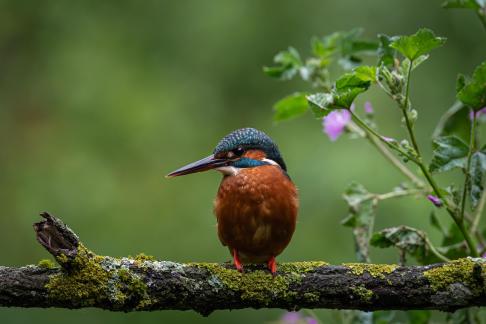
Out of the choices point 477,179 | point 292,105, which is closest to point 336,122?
point 292,105

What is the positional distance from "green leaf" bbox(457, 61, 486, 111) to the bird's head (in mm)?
1116

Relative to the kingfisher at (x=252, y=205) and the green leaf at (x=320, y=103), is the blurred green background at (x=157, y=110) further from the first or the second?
the green leaf at (x=320, y=103)

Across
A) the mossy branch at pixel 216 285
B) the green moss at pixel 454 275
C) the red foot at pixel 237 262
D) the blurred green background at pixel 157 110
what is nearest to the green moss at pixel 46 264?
the mossy branch at pixel 216 285

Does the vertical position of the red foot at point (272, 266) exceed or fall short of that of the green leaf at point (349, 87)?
it falls short

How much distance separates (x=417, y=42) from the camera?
2674 mm

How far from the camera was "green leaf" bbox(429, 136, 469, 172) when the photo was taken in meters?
2.75

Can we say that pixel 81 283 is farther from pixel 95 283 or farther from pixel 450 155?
pixel 450 155

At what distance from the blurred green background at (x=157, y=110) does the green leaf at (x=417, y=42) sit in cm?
306

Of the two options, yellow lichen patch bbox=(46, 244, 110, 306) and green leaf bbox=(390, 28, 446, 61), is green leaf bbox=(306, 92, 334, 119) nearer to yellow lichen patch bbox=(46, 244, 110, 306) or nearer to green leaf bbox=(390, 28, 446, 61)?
green leaf bbox=(390, 28, 446, 61)

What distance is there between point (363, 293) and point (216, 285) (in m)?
0.54

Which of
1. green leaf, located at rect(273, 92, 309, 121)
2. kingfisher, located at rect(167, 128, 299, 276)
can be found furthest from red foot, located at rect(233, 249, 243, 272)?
green leaf, located at rect(273, 92, 309, 121)

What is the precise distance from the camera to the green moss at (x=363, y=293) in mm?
2727

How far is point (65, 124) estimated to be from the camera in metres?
7.28

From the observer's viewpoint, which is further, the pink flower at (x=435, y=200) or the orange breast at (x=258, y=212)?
the orange breast at (x=258, y=212)
